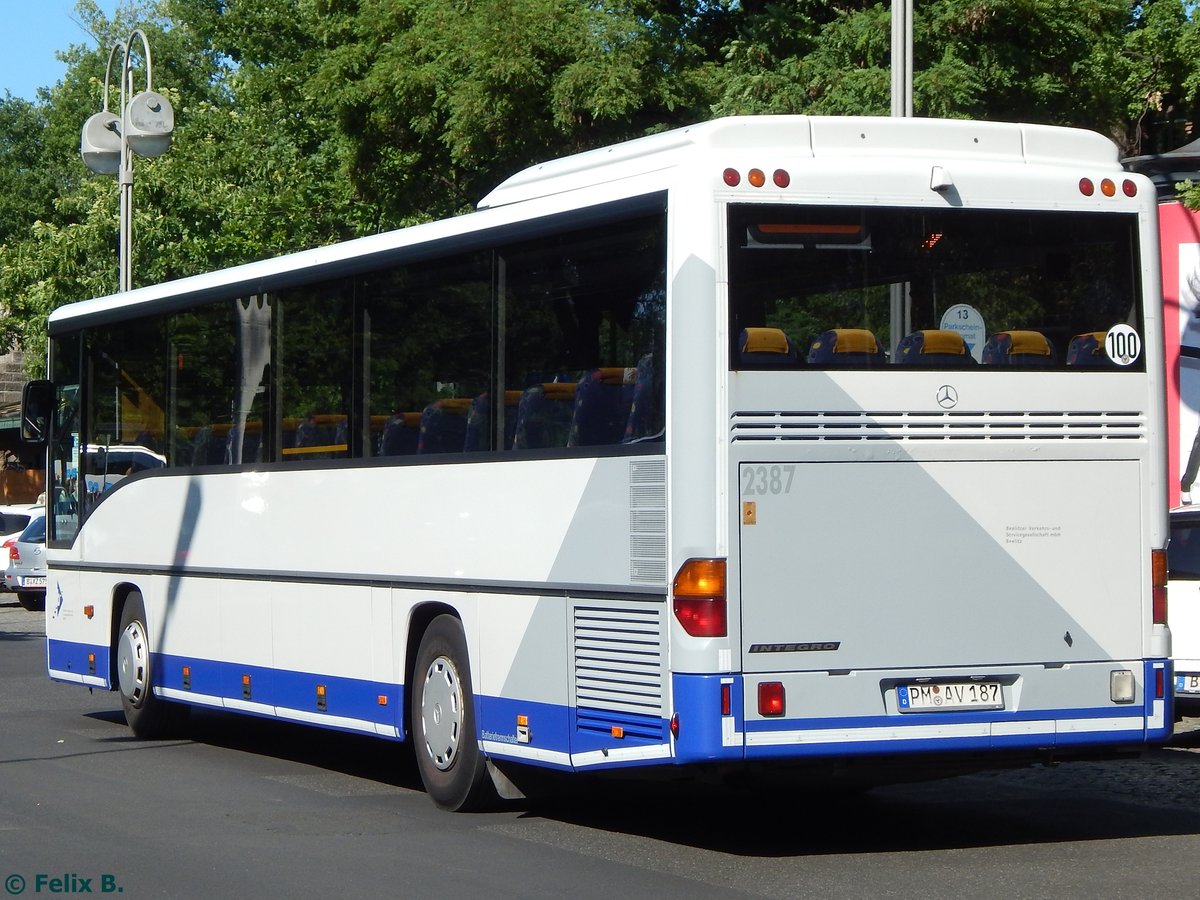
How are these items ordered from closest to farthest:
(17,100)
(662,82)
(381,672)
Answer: (381,672), (662,82), (17,100)

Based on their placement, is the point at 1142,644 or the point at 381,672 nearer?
the point at 1142,644

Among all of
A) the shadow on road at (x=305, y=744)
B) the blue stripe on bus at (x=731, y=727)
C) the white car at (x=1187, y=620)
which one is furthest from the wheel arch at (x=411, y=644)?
the white car at (x=1187, y=620)

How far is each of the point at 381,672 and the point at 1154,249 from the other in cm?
503

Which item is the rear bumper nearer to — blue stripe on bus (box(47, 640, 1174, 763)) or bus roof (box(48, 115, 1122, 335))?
blue stripe on bus (box(47, 640, 1174, 763))

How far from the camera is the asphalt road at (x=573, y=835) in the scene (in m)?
8.27

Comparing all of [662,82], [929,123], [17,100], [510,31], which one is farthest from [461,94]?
[17,100]

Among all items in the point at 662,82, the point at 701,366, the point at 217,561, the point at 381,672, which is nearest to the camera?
the point at 701,366

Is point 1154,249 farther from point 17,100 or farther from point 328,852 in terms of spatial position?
point 17,100

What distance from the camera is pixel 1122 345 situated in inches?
370

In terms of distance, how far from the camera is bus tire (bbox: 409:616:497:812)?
10.4 meters

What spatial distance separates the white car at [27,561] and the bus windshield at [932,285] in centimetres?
2565

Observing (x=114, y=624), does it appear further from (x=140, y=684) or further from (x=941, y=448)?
(x=941, y=448)

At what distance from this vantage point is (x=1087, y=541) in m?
9.22

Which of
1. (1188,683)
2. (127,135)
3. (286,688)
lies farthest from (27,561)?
(1188,683)
